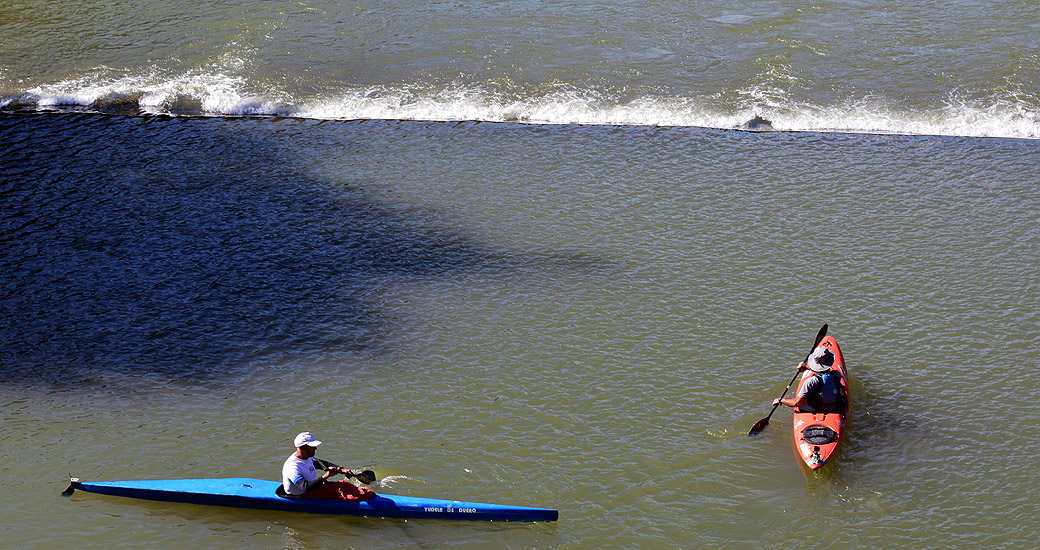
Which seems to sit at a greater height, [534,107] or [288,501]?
[534,107]

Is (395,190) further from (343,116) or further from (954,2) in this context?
(954,2)

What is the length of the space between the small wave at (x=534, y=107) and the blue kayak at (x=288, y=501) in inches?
455

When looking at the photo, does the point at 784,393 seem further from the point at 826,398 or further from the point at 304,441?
the point at 304,441

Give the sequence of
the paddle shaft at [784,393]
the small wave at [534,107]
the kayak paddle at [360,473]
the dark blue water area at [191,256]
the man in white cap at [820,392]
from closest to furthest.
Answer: the kayak paddle at [360,473] → the man in white cap at [820,392] → the paddle shaft at [784,393] → the dark blue water area at [191,256] → the small wave at [534,107]

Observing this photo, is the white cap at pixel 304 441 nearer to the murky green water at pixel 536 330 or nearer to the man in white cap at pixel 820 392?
the murky green water at pixel 536 330

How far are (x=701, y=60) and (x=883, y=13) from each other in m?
5.43

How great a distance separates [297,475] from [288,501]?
1.25 ft

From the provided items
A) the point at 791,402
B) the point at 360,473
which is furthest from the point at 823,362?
the point at 360,473

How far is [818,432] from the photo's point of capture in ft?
35.2

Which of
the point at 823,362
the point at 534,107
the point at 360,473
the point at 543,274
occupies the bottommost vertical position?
the point at 360,473

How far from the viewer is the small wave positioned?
18969 mm

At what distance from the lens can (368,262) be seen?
49.4 feet

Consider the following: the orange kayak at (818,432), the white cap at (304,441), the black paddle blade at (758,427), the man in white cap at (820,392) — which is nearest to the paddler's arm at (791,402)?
the man in white cap at (820,392)

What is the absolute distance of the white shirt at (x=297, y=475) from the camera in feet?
33.1
